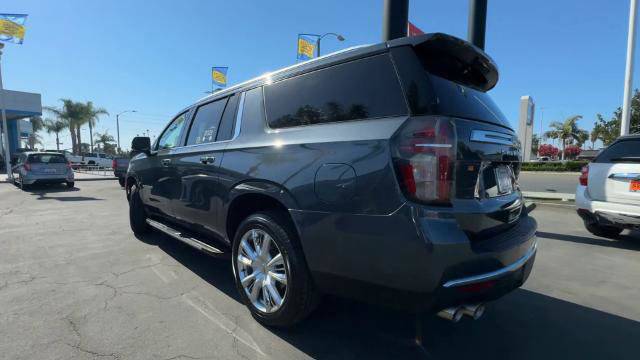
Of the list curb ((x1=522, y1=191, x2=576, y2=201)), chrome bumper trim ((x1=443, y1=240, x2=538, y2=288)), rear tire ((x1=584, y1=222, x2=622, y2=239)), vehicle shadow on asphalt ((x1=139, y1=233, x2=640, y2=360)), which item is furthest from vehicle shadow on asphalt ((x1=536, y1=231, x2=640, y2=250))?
chrome bumper trim ((x1=443, y1=240, x2=538, y2=288))

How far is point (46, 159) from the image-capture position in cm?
1347

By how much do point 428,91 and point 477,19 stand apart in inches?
233

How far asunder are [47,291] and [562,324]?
458 centimetres

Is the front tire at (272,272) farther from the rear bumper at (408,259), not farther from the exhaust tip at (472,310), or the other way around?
the exhaust tip at (472,310)

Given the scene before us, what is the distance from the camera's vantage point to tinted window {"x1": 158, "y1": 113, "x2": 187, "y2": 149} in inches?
172

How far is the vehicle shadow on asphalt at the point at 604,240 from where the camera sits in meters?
5.32

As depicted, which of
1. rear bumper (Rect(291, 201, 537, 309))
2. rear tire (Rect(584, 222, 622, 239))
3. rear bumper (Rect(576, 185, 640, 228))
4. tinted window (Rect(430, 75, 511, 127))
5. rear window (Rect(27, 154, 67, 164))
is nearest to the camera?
rear bumper (Rect(291, 201, 537, 309))

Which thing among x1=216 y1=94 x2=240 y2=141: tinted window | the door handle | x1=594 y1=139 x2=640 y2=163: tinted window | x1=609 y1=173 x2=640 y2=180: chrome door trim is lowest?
x1=609 y1=173 x2=640 y2=180: chrome door trim

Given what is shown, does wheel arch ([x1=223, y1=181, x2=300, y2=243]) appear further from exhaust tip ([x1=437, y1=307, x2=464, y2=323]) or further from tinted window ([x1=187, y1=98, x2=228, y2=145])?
exhaust tip ([x1=437, y1=307, x2=464, y2=323])

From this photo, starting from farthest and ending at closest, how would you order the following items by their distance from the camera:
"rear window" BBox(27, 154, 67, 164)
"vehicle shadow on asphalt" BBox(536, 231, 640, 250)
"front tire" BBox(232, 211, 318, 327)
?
"rear window" BBox(27, 154, 67, 164)
"vehicle shadow on asphalt" BBox(536, 231, 640, 250)
"front tire" BBox(232, 211, 318, 327)

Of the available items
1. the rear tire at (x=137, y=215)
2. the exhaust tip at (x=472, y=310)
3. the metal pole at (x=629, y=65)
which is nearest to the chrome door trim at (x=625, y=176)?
the exhaust tip at (x=472, y=310)

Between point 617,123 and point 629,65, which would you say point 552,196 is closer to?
point 629,65

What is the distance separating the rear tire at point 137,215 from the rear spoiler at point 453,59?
463 centimetres

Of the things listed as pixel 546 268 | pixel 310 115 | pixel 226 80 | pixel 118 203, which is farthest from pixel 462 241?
pixel 226 80
